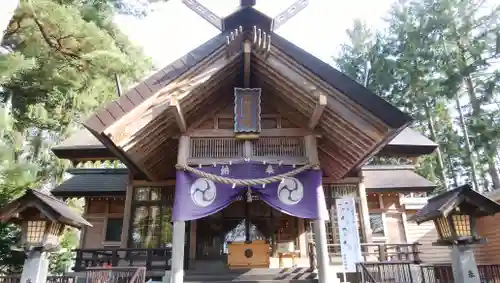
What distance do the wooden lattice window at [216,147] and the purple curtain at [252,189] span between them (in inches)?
16.7

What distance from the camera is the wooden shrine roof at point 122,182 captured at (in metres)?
11.1

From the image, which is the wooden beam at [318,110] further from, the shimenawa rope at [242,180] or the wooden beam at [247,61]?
the wooden beam at [247,61]

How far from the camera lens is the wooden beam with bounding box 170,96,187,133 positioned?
709cm

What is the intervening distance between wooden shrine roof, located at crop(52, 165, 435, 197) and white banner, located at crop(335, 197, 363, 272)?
3.20 metres

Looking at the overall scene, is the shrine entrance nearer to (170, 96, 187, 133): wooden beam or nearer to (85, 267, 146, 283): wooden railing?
(170, 96, 187, 133): wooden beam

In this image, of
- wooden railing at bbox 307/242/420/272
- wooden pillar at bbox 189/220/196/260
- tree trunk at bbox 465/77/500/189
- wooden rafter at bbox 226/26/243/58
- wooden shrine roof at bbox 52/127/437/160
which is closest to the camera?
wooden rafter at bbox 226/26/243/58

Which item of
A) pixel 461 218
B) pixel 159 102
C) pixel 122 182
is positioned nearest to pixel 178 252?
pixel 159 102

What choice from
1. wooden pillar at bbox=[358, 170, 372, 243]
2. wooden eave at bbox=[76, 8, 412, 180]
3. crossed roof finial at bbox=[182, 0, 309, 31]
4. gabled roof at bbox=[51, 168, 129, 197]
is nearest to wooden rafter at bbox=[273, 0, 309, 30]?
crossed roof finial at bbox=[182, 0, 309, 31]

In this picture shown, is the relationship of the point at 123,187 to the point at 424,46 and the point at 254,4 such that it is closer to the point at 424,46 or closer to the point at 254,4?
the point at 254,4

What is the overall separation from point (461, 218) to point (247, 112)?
4669 millimetres

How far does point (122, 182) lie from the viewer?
A: 11719mm

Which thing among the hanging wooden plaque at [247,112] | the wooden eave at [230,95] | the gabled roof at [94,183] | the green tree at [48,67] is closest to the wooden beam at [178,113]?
the wooden eave at [230,95]

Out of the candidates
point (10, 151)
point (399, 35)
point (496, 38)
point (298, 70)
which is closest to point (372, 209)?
point (298, 70)

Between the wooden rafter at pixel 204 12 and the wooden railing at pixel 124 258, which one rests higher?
the wooden rafter at pixel 204 12
